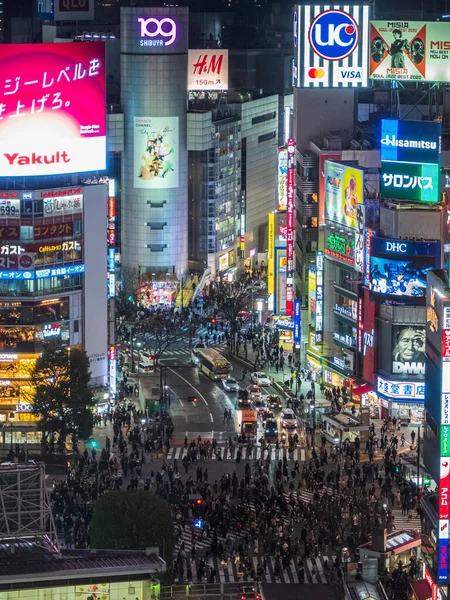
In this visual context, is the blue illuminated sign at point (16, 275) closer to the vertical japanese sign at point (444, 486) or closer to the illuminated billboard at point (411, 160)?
the illuminated billboard at point (411, 160)

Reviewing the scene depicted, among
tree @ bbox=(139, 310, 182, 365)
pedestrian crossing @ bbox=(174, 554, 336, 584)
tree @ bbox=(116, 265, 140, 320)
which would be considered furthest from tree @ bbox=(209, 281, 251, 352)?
pedestrian crossing @ bbox=(174, 554, 336, 584)

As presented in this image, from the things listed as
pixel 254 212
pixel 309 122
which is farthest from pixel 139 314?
pixel 254 212

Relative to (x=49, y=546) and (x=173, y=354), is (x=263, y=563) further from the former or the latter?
(x=173, y=354)

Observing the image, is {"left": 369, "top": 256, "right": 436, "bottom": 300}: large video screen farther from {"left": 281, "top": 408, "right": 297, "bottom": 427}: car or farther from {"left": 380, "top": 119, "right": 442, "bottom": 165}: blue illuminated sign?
{"left": 281, "top": 408, "right": 297, "bottom": 427}: car

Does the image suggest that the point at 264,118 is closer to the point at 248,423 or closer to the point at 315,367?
the point at 315,367

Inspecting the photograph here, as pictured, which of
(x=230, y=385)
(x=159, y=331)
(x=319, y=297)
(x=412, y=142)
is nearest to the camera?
(x=412, y=142)

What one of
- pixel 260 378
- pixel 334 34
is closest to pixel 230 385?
pixel 260 378

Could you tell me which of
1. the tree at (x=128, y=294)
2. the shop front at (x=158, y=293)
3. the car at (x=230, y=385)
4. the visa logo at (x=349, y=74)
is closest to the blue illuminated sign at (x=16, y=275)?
the car at (x=230, y=385)
